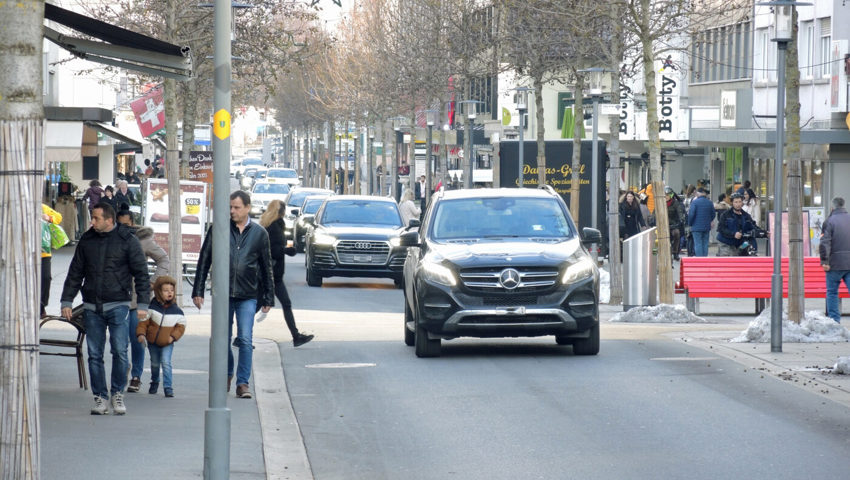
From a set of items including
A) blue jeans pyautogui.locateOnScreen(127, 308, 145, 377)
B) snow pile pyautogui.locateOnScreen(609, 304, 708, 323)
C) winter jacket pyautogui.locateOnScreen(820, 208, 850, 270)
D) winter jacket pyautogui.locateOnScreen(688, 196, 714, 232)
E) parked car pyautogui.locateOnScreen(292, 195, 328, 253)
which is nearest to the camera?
blue jeans pyautogui.locateOnScreen(127, 308, 145, 377)

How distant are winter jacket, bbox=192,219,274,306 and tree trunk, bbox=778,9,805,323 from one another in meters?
7.22

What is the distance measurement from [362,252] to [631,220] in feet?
23.1

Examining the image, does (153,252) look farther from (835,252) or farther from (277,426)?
(835,252)

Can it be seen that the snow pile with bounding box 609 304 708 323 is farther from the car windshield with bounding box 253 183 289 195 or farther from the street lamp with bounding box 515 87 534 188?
the car windshield with bounding box 253 183 289 195

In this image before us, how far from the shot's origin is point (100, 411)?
11.6 meters

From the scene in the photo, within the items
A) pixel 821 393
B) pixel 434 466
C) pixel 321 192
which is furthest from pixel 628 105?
pixel 434 466

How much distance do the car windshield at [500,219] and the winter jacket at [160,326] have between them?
4.08 metres

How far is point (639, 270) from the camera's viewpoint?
22.8 meters

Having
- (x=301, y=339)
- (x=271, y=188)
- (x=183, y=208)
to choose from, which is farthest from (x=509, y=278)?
(x=271, y=188)

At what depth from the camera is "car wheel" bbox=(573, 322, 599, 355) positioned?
16.0 m

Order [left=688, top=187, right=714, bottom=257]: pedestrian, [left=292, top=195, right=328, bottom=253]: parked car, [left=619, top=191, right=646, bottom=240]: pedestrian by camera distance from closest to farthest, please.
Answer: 1. [left=688, top=187, right=714, bottom=257]: pedestrian
2. [left=619, top=191, right=646, bottom=240]: pedestrian
3. [left=292, top=195, right=328, bottom=253]: parked car

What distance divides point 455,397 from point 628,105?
38082mm

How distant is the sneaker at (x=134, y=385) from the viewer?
43.3 ft

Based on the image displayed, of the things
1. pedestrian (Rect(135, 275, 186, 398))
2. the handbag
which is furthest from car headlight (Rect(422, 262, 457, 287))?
the handbag
